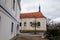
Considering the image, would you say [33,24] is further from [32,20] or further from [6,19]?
[6,19]

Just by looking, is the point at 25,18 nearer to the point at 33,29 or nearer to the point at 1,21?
the point at 33,29

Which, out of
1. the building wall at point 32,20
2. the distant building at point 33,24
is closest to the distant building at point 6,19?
the distant building at point 33,24

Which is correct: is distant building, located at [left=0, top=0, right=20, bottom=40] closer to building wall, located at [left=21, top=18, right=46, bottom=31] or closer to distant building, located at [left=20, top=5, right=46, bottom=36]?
distant building, located at [left=20, top=5, right=46, bottom=36]

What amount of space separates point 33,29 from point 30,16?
4.02 m

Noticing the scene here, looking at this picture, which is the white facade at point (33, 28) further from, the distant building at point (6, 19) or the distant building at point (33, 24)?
the distant building at point (6, 19)

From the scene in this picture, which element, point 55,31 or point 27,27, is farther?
point 27,27

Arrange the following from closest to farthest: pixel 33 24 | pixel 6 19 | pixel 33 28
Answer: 1. pixel 6 19
2. pixel 33 24
3. pixel 33 28

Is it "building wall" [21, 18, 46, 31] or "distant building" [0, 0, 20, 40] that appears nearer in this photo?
"distant building" [0, 0, 20, 40]

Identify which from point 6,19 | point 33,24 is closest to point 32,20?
point 33,24

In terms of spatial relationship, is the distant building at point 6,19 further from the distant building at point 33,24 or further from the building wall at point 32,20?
the building wall at point 32,20

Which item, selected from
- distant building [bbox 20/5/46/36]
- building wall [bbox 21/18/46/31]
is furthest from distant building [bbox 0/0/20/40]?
building wall [bbox 21/18/46/31]

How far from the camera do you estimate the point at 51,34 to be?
21.9 m

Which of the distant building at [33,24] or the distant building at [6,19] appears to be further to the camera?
the distant building at [33,24]

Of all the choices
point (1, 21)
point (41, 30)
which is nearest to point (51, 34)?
point (1, 21)
